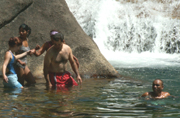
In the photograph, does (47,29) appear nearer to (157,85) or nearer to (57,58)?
(57,58)

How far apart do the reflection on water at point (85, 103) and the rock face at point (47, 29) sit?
2.16 m

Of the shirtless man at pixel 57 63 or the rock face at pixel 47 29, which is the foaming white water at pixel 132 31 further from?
the shirtless man at pixel 57 63

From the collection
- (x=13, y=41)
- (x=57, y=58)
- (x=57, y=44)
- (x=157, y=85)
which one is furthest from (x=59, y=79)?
(x=157, y=85)

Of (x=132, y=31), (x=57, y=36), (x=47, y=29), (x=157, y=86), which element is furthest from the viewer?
(x=132, y=31)

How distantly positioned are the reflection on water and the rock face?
2160 mm

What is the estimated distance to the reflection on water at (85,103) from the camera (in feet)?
15.8

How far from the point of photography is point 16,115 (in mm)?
4629

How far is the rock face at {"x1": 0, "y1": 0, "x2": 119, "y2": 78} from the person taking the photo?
9.69 m

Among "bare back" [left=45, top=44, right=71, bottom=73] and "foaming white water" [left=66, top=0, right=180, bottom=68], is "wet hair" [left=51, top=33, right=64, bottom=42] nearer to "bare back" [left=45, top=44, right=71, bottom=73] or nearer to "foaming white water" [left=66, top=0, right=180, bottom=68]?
"bare back" [left=45, top=44, right=71, bottom=73]

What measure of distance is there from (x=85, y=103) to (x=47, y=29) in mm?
5274

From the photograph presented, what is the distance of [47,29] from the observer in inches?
406

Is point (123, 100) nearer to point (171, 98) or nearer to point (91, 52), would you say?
point (171, 98)

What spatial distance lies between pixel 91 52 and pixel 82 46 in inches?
14.9

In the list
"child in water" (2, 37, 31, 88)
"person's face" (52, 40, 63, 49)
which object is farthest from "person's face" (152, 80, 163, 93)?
"child in water" (2, 37, 31, 88)
